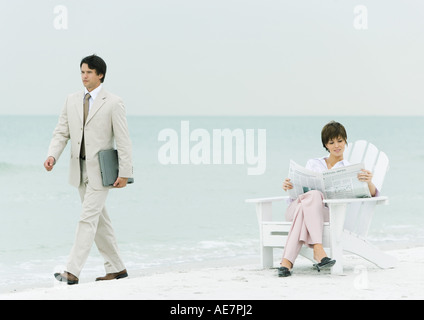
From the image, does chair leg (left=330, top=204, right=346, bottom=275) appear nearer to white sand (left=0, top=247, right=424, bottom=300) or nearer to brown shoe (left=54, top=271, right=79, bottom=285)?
white sand (left=0, top=247, right=424, bottom=300)

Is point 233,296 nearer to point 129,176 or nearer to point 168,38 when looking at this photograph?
point 129,176

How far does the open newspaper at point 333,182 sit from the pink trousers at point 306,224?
3.4 inches

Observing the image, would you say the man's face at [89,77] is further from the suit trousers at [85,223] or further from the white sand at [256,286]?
the white sand at [256,286]

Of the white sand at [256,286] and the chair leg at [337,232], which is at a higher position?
the chair leg at [337,232]

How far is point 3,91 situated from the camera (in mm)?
36500

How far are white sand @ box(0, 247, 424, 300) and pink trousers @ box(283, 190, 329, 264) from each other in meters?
0.19

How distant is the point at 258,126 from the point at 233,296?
42550mm

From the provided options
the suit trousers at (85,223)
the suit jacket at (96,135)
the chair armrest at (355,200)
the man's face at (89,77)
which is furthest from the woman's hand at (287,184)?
the man's face at (89,77)

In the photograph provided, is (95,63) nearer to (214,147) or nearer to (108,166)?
(108,166)

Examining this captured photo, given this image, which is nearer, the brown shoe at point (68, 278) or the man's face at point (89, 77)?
the brown shoe at point (68, 278)

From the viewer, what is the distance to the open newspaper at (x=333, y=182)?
4793 mm

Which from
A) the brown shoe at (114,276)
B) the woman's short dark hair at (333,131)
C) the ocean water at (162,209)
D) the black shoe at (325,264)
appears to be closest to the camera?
the black shoe at (325,264)

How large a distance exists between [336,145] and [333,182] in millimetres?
261

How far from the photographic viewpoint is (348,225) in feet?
17.0
